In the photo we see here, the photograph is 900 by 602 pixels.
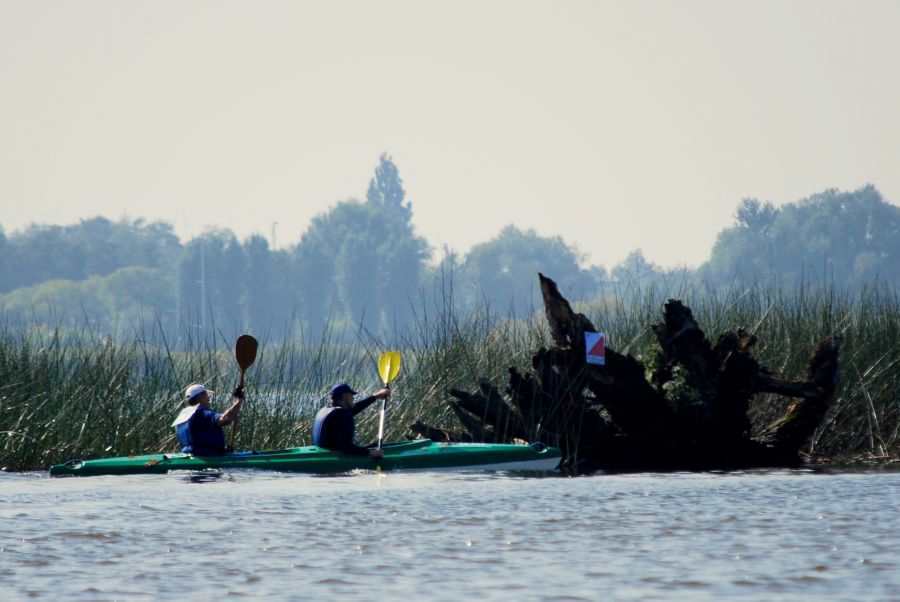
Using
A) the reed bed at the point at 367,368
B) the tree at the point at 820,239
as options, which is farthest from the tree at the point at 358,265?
the reed bed at the point at 367,368

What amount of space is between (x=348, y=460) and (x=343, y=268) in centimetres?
10401

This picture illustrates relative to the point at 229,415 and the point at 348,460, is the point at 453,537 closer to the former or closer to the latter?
the point at 348,460

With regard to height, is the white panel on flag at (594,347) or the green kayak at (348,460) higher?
the white panel on flag at (594,347)

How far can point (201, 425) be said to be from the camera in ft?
41.9

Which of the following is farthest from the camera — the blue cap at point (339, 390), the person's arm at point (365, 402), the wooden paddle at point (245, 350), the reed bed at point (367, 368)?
the wooden paddle at point (245, 350)

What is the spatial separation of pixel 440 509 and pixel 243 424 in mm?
3784

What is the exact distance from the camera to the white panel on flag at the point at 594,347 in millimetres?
12789

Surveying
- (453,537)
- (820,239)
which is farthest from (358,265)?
(453,537)

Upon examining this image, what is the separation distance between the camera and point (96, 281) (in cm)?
11162

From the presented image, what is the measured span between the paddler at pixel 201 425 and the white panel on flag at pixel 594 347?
10.5ft

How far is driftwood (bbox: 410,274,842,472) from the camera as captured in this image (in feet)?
43.2

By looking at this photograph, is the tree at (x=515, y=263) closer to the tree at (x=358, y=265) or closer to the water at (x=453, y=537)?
the tree at (x=358, y=265)

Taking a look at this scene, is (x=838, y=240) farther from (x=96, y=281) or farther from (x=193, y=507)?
(x=193, y=507)

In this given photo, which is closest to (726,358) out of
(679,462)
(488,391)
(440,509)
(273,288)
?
(679,462)
